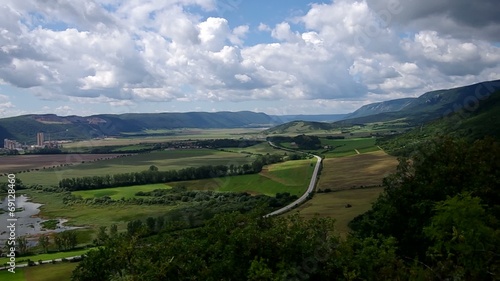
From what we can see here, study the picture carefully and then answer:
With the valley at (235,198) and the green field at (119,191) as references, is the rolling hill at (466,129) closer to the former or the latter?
the valley at (235,198)

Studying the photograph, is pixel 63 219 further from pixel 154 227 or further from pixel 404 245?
pixel 404 245

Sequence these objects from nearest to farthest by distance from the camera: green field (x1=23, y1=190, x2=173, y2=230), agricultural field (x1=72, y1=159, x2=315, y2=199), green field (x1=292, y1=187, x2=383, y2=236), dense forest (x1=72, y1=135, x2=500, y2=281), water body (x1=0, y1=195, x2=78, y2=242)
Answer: dense forest (x1=72, y1=135, x2=500, y2=281)
green field (x1=292, y1=187, x2=383, y2=236)
water body (x1=0, y1=195, x2=78, y2=242)
green field (x1=23, y1=190, x2=173, y2=230)
agricultural field (x1=72, y1=159, x2=315, y2=199)

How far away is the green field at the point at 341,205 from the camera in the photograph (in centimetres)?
6041

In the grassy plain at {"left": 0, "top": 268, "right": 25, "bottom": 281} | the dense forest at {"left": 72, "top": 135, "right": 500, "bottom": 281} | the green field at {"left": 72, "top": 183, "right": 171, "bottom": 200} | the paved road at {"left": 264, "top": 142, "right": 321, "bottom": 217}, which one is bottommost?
the green field at {"left": 72, "top": 183, "right": 171, "bottom": 200}

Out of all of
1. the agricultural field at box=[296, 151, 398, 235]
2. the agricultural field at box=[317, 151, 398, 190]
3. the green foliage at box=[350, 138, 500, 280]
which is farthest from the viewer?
the agricultural field at box=[317, 151, 398, 190]

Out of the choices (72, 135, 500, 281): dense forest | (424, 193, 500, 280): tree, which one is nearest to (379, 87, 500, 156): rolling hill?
(424, 193, 500, 280): tree

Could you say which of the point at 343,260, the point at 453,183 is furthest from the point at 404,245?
the point at 343,260

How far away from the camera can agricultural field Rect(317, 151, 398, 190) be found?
8969 centimetres

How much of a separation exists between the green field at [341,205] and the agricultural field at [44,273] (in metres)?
32.7

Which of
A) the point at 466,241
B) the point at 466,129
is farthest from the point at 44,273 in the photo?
the point at 466,129

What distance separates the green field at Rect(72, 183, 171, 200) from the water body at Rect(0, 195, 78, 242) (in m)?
13.2

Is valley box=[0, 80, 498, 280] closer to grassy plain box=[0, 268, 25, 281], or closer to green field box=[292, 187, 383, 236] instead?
green field box=[292, 187, 383, 236]

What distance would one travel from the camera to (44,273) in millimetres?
46750

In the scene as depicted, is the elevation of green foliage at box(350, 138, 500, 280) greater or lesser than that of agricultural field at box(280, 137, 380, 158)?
greater
